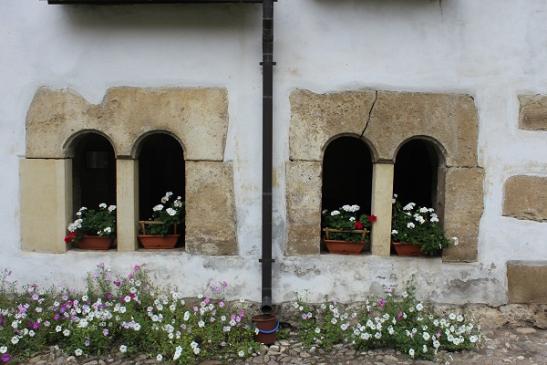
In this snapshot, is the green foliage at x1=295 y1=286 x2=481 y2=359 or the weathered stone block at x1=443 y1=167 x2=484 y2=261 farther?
the weathered stone block at x1=443 y1=167 x2=484 y2=261

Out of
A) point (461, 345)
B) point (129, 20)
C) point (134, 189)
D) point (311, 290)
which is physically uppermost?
point (129, 20)

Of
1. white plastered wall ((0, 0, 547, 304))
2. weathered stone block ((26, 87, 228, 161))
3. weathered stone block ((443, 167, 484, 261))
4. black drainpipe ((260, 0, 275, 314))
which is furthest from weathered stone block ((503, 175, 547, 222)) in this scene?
weathered stone block ((26, 87, 228, 161))

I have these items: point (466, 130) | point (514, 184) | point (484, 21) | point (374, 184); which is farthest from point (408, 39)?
point (514, 184)

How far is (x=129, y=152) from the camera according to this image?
11.7 feet

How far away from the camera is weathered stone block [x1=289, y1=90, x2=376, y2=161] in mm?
3504

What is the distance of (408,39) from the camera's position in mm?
3473

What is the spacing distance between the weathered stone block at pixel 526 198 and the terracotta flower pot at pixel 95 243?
10.0 ft

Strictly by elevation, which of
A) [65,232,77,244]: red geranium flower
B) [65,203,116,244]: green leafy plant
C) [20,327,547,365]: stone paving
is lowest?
[20,327,547,365]: stone paving

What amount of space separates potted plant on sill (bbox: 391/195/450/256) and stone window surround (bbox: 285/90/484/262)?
10 cm

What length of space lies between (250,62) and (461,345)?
248cm

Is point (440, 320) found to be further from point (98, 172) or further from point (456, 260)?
point (98, 172)

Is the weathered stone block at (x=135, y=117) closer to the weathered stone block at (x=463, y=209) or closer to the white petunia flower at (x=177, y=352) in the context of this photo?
the white petunia flower at (x=177, y=352)

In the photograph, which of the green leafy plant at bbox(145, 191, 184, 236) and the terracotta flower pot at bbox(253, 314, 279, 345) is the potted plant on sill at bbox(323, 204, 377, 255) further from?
the green leafy plant at bbox(145, 191, 184, 236)

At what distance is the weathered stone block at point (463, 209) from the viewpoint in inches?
139
